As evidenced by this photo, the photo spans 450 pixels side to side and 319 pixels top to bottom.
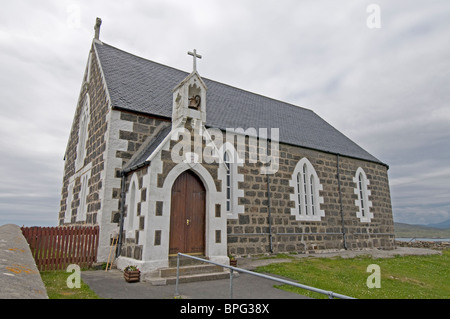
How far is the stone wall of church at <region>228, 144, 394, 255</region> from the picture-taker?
12.2 meters

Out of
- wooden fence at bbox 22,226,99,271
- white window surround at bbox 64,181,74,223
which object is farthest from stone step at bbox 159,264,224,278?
white window surround at bbox 64,181,74,223

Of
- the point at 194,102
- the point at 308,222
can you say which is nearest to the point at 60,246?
the point at 194,102

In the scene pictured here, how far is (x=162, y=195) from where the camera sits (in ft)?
27.8

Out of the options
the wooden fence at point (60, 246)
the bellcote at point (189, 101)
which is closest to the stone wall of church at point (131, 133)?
the wooden fence at point (60, 246)

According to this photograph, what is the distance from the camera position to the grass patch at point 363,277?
23.8 ft

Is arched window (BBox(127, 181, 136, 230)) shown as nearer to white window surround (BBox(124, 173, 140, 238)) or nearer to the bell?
white window surround (BBox(124, 173, 140, 238))

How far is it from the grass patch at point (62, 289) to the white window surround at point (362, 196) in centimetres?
1482

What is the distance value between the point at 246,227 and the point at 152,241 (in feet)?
16.4

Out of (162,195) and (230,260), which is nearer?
(162,195)

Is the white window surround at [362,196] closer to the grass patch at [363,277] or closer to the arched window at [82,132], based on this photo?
the grass patch at [363,277]

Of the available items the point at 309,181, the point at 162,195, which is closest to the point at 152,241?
the point at 162,195

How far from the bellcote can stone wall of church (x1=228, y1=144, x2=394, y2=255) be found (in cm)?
369

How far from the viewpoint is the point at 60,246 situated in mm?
9117
